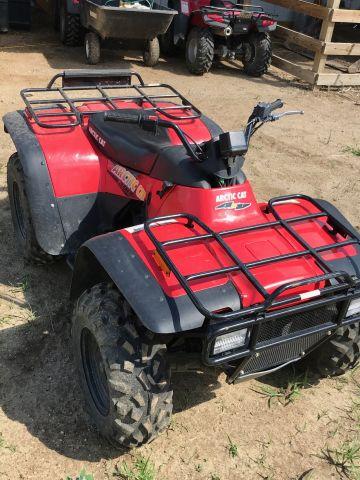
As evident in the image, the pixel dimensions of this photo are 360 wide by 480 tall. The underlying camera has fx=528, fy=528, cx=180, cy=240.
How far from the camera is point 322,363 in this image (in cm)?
313

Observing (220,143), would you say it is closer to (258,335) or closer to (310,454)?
(258,335)

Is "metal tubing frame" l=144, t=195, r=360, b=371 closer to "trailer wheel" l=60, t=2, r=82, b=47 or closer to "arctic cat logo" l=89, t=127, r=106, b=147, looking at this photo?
"arctic cat logo" l=89, t=127, r=106, b=147

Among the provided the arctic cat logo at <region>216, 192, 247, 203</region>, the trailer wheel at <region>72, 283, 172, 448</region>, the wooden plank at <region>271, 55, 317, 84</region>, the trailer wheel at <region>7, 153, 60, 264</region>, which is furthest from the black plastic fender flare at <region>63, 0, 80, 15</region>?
the trailer wheel at <region>72, 283, 172, 448</region>

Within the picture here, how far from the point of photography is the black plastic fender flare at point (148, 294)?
2.16m

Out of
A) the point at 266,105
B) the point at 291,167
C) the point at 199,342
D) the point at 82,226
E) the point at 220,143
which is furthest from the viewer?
the point at 291,167

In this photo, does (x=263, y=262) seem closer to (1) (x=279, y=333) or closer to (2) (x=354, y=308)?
(1) (x=279, y=333)

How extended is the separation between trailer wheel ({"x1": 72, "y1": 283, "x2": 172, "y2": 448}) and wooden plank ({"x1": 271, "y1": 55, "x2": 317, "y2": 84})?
8.19 m

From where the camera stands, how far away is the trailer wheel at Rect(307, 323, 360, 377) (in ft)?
9.62

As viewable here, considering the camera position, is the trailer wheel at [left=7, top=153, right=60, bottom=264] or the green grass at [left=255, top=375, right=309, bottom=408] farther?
the trailer wheel at [left=7, top=153, right=60, bottom=264]

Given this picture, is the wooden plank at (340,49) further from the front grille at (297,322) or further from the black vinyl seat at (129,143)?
Result: the front grille at (297,322)

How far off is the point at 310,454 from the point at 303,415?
0.88ft

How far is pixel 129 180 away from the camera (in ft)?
10.9

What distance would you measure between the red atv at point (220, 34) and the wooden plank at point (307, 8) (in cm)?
76

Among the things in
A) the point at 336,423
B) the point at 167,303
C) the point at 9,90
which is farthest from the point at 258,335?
the point at 9,90
